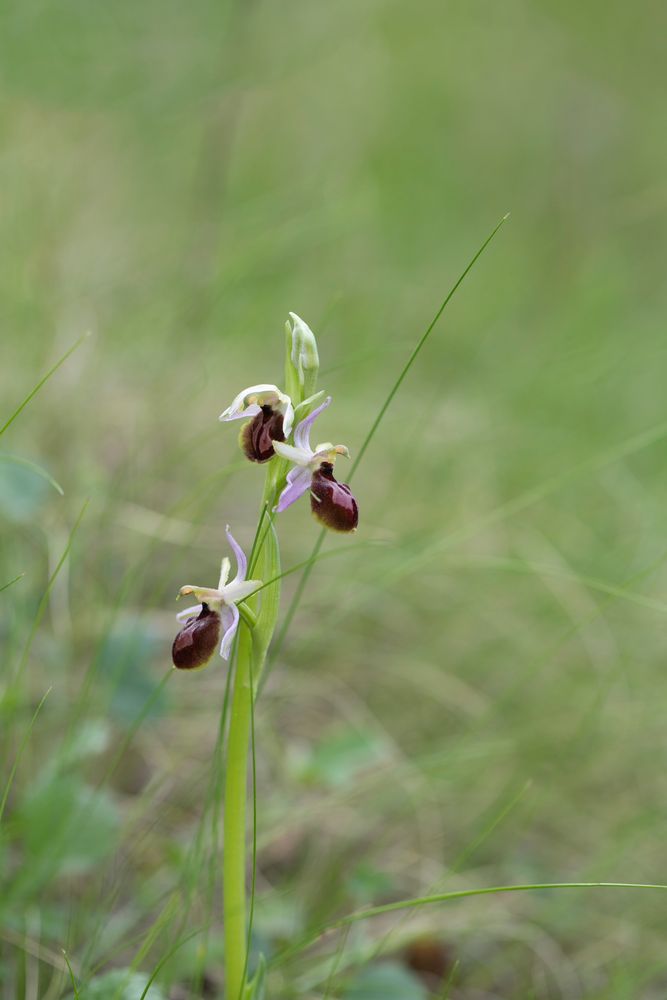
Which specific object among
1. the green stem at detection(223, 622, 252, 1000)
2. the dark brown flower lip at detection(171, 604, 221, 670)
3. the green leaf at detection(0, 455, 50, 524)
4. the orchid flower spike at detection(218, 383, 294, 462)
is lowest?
the green stem at detection(223, 622, 252, 1000)

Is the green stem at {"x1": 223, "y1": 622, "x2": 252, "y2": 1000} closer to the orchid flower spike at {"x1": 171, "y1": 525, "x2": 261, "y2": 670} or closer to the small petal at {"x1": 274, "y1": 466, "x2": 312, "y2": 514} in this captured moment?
the orchid flower spike at {"x1": 171, "y1": 525, "x2": 261, "y2": 670}

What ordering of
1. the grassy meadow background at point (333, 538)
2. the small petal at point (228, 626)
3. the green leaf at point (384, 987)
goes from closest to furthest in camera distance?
the small petal at point (228, 626)
the green leaf at point (384, 987)
the grassy meadow background at point (333, 538)

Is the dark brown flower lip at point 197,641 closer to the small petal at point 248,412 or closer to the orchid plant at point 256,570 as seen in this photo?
the orchid plant at point 256,570

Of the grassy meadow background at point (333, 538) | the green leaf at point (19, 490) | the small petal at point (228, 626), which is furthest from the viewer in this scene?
the green leaf at point (19, 490)

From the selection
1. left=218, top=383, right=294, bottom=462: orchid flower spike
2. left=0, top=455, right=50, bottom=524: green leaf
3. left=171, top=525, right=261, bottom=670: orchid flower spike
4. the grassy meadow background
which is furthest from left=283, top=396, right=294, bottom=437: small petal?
left=0, top=455, right=50, bottom=524: green leaf

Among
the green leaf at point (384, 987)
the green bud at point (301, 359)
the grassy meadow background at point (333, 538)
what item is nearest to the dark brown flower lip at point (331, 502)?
the green bud at point (301, 359)

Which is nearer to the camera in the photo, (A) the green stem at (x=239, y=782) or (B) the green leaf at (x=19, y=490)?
(A) the green stem at (x=239, y=782)
